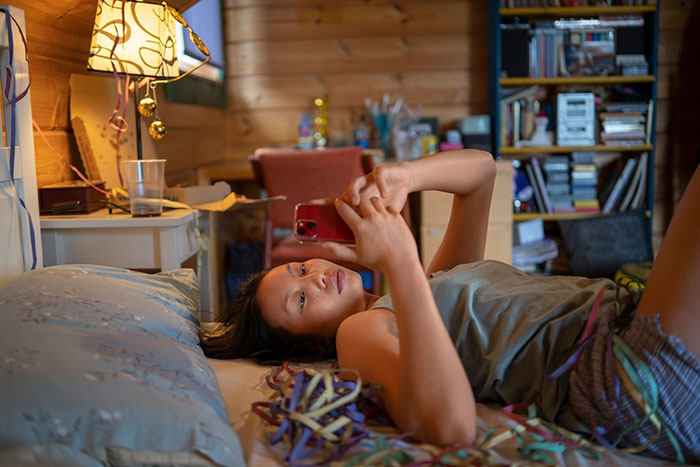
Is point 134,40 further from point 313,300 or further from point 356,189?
point 356,189

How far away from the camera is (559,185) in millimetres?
4020

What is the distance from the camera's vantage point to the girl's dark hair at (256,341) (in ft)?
4.78

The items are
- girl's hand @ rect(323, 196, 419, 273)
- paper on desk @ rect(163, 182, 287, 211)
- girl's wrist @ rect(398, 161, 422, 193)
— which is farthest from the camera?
paper on desk @ rect(163, 182, 287, 211)

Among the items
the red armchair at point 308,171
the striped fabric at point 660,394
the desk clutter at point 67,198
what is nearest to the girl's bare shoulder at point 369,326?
the striped fabric at point 660,394

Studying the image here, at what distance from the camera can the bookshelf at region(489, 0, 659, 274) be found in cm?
389

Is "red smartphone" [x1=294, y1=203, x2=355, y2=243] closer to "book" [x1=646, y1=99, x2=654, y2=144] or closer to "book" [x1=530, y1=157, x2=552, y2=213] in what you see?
"book" [x1=530, y1=157, x2=552, y2=213]

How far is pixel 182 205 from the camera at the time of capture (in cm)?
215

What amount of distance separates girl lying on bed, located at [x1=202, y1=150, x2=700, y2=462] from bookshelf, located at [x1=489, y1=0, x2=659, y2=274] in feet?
8.42

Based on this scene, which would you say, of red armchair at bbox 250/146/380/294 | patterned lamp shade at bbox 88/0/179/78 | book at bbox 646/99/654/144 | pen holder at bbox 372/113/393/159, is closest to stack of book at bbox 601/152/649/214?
book at bbox 646/99/654/144

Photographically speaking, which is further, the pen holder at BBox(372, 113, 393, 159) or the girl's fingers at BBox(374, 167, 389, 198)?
the pen holder at BBox(372, 113, 393, 159)

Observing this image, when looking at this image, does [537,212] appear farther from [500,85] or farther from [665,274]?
[665,274]

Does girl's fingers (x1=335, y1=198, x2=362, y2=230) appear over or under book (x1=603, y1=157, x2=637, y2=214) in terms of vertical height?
over

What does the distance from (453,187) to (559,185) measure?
9.00ft

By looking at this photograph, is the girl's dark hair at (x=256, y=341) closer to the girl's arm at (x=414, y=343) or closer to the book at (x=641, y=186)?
the girl's arm at (x=414, y=343)
